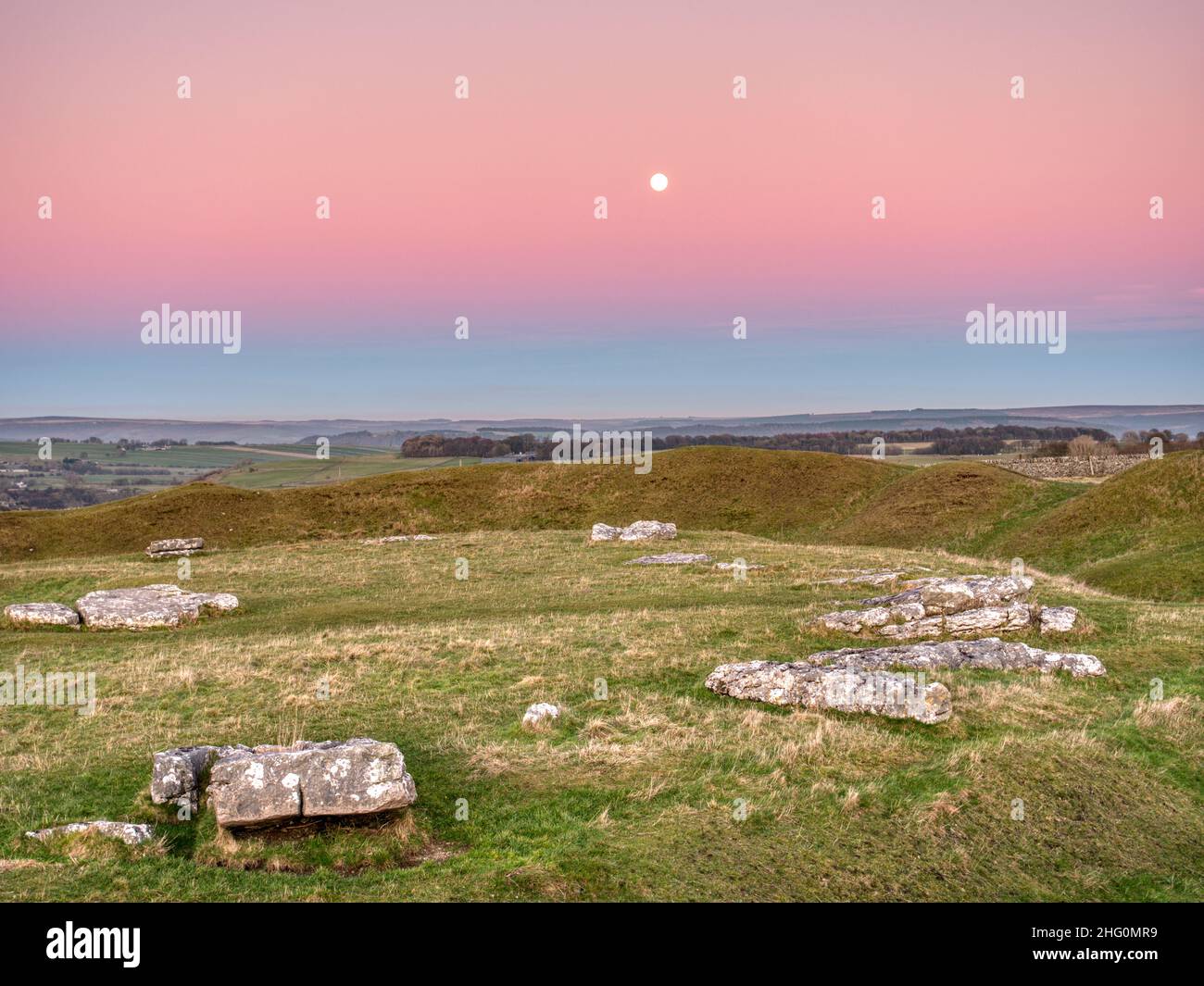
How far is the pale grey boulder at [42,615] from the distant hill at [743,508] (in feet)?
142

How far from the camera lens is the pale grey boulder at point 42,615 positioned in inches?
1345

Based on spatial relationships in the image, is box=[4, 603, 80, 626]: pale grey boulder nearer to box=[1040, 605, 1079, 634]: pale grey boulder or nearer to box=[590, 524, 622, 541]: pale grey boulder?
box=[590, 524, 622, 541]: pale grey boulder

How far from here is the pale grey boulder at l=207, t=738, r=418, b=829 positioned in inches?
532

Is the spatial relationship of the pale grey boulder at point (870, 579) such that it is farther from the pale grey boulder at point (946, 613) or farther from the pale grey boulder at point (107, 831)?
the pale grey boulder at point (107, 831)

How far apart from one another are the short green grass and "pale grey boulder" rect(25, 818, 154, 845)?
9.9 inches

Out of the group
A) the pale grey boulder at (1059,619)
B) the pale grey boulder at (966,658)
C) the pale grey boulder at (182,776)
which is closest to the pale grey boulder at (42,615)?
the pale grey boulder at (182,776)

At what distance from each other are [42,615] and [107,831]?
25953 millimetres

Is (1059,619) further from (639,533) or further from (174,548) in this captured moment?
(174,548)

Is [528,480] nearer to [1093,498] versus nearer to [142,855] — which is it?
[1093,498]

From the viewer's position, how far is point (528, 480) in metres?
99.2

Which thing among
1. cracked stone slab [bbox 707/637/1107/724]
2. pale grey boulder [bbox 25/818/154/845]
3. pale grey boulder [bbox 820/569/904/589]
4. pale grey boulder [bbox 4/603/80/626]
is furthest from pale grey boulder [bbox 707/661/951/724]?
pale grey boulder [bbox 4/603/80/626]

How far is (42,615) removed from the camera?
3441 centimetres
